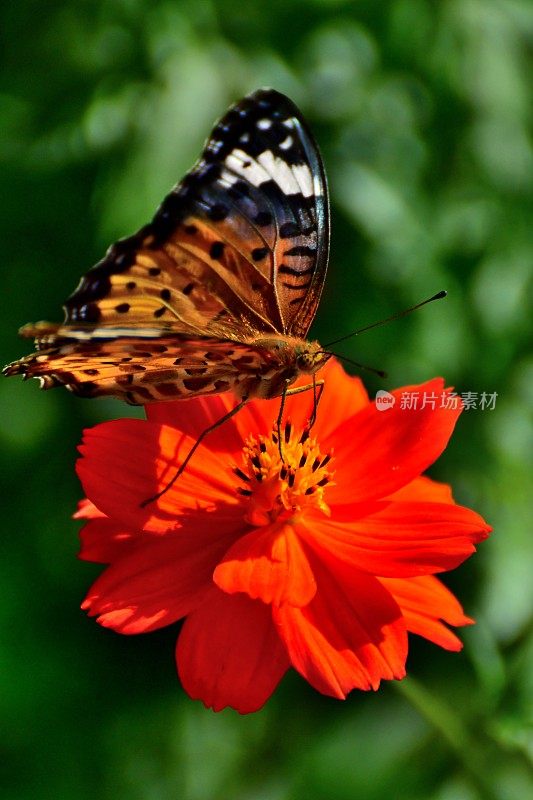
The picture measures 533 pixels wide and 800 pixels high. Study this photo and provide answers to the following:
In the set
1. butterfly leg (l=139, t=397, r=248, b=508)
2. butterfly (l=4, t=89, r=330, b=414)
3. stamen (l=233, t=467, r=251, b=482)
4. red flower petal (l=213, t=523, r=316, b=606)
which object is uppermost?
butterfly (l=4, t=89, r=330, b=414)

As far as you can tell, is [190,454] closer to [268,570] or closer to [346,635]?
[268,570]

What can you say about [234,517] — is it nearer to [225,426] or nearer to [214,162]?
[225,426]

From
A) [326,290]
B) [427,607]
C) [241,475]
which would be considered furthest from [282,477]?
[326,290]

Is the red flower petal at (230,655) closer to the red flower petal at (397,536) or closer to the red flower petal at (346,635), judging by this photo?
the red flower petal at (346,635)

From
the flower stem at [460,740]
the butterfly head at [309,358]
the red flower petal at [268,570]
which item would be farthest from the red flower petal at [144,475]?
the flower stem at [460,740]

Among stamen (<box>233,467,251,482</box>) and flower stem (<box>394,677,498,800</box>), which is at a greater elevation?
stamen (<box>233,467,251,482</box>)

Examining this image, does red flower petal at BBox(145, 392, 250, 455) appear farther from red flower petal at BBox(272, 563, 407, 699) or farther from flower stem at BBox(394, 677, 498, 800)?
flower stem at BBox(394, 677, 498, 800)

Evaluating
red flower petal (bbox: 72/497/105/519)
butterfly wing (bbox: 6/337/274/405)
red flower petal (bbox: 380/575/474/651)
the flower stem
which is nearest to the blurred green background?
the flower stem
